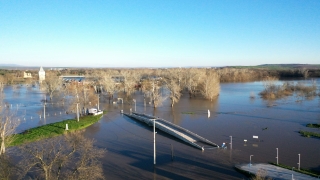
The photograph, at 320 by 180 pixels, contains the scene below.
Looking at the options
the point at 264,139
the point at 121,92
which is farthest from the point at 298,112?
the point at 121,92

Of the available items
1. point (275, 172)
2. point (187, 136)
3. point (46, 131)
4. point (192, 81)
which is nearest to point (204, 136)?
point (187, 136)

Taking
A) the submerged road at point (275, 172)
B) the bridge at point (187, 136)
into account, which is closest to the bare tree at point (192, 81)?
the bridge at point (187, 136)

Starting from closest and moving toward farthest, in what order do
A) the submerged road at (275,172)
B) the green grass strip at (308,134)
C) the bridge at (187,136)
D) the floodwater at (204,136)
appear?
the submerged road at (275,172) → the floodwater at (204,136) → the bridge at (187,136) → the green grass strip at (308,134)

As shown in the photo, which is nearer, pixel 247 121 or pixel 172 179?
pixel 172 179

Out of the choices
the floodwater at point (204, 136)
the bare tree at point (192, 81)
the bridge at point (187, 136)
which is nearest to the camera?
the floodwater at point (204, 136)

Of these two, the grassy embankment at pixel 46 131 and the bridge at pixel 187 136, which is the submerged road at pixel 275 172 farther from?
the grassy embankment at pixel 46 131

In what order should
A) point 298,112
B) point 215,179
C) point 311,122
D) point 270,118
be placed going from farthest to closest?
point 298,112, point 270,118, point 311,122, point 215,179

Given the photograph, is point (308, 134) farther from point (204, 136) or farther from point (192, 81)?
point (192, 81)

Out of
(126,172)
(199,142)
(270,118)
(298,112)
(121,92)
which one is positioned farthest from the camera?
(121,92)

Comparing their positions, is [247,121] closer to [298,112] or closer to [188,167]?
[298,112]
